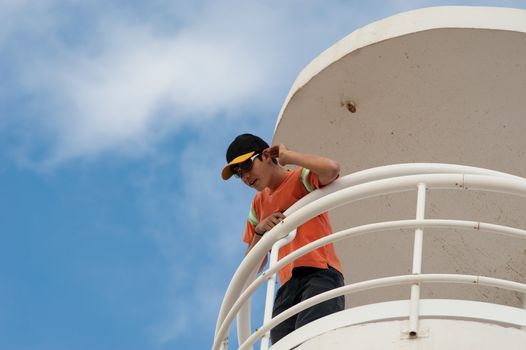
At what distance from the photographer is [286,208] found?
8.07 m

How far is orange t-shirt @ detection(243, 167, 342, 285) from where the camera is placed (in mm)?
7824

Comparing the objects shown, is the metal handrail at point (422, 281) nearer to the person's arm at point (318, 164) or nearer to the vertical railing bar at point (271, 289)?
the vertical railing bar at point (271, 289)

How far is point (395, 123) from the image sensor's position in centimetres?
984

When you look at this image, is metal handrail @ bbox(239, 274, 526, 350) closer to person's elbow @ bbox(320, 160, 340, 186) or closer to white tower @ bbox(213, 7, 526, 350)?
person's elbow @ bbox(320, 160, 340, 186)

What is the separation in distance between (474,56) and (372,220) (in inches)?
68.8

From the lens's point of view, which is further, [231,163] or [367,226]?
[231,163]

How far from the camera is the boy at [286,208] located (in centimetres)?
761

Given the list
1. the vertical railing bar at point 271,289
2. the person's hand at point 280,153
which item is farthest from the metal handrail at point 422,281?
the person's hand at point 280,153

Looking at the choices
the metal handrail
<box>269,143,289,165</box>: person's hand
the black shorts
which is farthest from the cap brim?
the metal handrail

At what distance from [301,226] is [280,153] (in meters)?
0.50

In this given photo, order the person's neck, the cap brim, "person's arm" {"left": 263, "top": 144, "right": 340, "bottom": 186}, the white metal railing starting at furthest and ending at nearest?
the person's neck < the cap brim < "person's arm" {"left": 263, "top": 144, "right": 340, "bottom": 186} < the white metal railing

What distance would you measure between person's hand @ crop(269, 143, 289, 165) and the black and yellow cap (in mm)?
97

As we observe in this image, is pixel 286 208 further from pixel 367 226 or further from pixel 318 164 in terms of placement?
pixel 367 226

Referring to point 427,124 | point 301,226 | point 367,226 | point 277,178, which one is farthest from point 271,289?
point 427,124
